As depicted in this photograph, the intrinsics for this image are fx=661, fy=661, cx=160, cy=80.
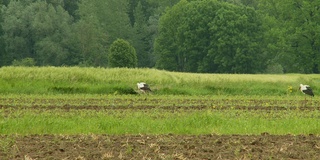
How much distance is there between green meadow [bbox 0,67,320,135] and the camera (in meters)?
20.0

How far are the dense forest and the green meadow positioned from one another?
26.1 m

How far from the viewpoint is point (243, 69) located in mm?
86188

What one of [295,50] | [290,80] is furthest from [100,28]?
[290,80]

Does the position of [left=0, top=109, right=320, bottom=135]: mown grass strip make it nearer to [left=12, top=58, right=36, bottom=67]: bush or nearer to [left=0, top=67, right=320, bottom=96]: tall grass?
[left=0, top=67, right=320, bottom=96]: tall grass

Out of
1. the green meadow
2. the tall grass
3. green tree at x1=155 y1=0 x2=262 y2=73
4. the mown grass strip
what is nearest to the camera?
the mown grass strip

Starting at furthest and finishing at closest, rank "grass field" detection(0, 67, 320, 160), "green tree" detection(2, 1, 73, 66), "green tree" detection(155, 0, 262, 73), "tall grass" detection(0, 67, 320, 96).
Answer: "green tree" detection(2, 1, 73, 66), "green tree" detection(155, 0, 262, 73), "tall grass" detection(0, 67, 320, 96), "grass field" detection(0, 67, 320, 160)

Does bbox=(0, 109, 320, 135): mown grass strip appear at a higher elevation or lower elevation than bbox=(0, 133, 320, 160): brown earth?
lower

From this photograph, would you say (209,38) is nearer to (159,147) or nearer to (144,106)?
(144,106)

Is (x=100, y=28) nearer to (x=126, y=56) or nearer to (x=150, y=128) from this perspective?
(x=126, y=56)

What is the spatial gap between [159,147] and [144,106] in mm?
13304

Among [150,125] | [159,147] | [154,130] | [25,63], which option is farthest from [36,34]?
[159,147]

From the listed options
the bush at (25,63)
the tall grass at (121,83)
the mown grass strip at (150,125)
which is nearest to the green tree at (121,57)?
the bush at (25,63)

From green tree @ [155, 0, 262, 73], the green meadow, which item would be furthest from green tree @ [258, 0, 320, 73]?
the green meadow

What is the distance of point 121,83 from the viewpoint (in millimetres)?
43344
